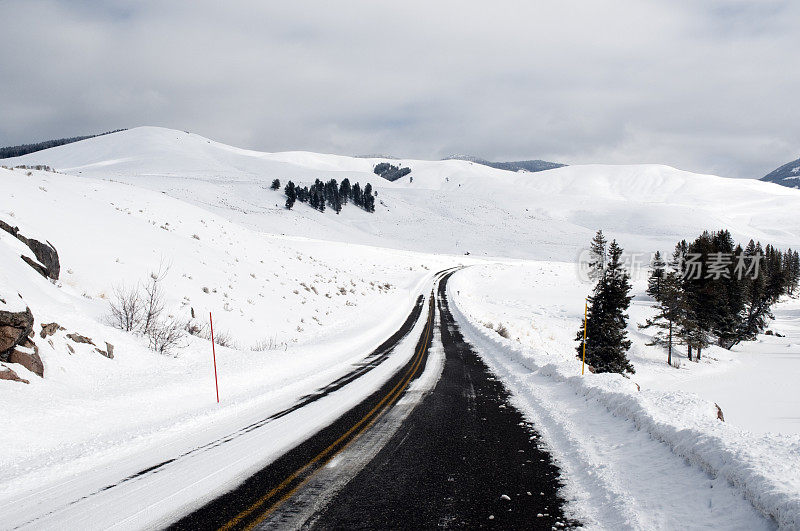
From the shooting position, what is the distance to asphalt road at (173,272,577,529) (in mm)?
4586

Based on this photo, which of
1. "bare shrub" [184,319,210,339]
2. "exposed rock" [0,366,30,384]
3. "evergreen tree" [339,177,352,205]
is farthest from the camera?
"evergreen tree" [339,177,352,205]

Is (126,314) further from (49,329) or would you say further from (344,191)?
(344,191)

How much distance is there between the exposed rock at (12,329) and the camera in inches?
318

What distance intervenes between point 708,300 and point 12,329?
5085cm

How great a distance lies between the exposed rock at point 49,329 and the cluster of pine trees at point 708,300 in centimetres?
4118

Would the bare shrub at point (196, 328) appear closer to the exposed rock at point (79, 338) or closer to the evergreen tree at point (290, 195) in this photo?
the exposed rock at point (79, 338)

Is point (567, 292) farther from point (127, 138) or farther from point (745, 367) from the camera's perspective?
point (127, 138)

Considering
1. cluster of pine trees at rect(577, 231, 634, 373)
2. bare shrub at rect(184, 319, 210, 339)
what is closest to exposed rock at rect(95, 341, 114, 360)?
bare shrub at rect(184, 319, 210, 339)

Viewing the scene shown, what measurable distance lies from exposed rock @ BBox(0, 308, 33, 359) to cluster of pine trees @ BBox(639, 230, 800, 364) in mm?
41743

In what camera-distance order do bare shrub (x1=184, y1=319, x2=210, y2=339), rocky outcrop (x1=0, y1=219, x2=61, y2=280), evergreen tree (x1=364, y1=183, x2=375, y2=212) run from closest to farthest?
rocky outcrop (x1=0, y1=219, x2=61, y2=280), bare shrub (x1=184, y1=319, x2=210, y2=339), evergreen tree (x1=364, y1=183, x2=375, y2=212)

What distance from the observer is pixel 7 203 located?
16344mm

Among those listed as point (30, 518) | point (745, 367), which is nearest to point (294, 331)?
point (30, 518)

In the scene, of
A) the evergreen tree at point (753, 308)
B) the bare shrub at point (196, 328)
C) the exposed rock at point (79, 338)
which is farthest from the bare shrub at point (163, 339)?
the evergreen tree at point (753, 308)

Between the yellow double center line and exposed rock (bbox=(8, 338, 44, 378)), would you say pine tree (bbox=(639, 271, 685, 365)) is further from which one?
exposed rock (bbox=(8, 338, 44, 378))
